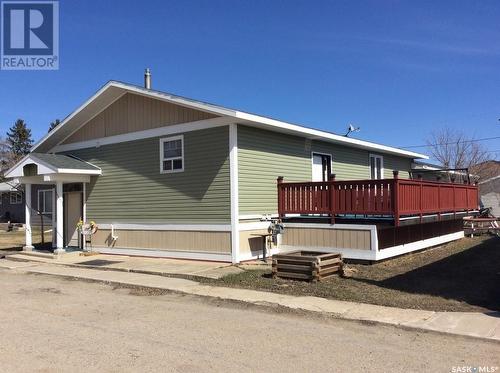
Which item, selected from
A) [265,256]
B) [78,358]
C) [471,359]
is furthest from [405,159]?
[78,358]

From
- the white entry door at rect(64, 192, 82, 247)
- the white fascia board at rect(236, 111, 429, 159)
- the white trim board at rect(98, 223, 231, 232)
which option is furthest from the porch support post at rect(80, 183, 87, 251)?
the white fascia board at rect(236, 111, 429, 159)

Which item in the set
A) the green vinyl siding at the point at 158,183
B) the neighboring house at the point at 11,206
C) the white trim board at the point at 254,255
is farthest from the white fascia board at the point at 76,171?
the neighboring house at the point at 11,206

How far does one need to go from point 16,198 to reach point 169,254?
30048 mm

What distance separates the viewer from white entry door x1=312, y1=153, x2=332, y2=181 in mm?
16188

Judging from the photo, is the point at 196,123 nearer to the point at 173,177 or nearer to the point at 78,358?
the point at 173,177

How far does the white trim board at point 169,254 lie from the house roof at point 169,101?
3.64m

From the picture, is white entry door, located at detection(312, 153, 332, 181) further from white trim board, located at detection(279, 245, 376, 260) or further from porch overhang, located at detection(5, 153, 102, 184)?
porch overhang, located at detection(5, 153, 102, 184)

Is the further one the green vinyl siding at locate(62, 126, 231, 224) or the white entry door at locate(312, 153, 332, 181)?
the white entry door at locate(312, 153, 332, 181)

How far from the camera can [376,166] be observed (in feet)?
67.1

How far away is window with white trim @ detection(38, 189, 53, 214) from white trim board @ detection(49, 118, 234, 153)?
3.59 m

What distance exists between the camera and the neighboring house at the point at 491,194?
37219mm

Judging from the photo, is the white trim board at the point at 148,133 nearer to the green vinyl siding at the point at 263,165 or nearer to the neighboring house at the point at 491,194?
the green vinyl siding at the point at 263,165

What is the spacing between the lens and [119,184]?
15.7m

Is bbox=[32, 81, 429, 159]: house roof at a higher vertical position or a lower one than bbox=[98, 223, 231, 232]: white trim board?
higher
